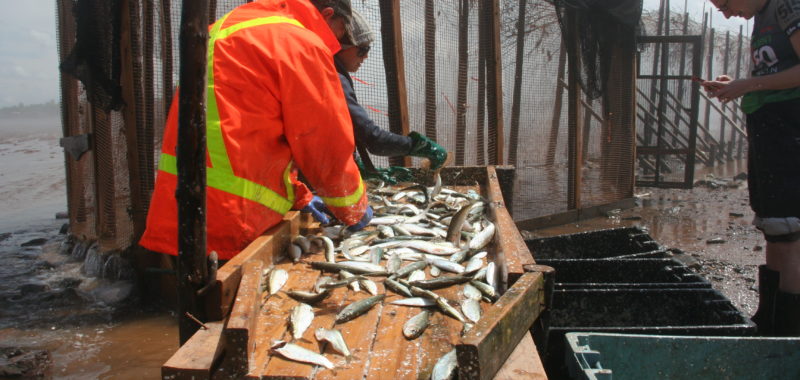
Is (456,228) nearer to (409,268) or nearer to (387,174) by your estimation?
(409,268)

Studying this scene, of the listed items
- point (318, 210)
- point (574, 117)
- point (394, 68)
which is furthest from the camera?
point (574, 117)

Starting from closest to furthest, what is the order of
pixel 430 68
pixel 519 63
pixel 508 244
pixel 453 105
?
pixel 508 244
pixel 430 68
pixel 453 105
pixel 519 63

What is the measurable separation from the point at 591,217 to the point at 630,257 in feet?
16.4

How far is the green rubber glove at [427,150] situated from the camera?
445cm

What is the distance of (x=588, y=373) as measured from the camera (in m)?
2.70

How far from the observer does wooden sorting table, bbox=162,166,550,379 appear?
6.19 feet

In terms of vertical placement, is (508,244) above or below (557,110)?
below

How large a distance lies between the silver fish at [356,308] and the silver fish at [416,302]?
0.28 ft

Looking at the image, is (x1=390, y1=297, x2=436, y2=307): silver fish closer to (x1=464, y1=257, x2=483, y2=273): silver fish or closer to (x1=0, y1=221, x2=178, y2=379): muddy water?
(x1=464, y1=257, x2=483, y2=273): silver fish

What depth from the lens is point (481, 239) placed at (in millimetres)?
3279

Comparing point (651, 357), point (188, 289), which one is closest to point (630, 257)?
point (651, 357)

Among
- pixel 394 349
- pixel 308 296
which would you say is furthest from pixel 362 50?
pixel 394 349

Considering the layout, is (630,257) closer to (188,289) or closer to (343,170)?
(343,170)

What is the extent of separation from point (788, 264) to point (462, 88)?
4397mm
